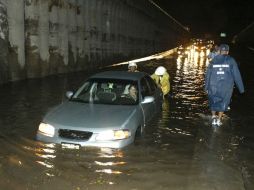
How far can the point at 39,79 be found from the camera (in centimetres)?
2141

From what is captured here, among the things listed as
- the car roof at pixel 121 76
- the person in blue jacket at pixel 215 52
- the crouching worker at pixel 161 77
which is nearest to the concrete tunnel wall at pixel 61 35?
the crouching worker at pixel 161 77

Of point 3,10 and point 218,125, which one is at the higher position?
point 3,10

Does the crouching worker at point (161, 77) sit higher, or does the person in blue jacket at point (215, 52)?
the person in blue jacket at point (215, 52)

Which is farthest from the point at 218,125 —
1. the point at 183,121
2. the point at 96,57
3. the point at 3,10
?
the point at 96,57

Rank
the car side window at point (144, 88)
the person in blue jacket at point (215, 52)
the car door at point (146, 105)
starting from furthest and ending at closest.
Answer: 1. the person in blue jacket at point (215, 52)
2. the car side window at point (144, 88)
3. the car door at point (146, 105)

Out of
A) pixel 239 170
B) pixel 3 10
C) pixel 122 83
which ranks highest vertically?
pixel 3 10

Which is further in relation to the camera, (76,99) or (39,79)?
(39,79)

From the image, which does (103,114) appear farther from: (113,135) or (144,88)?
(144,88)

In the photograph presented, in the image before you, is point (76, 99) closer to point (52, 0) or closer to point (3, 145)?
point (3, 145)

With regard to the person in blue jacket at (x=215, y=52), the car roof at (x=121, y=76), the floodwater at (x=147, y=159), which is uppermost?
the person in blue jacket at (x=215, y=52)

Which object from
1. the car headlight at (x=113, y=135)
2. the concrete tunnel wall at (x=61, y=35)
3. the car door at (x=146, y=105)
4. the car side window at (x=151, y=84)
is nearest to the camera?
the car headlight at (x=113, y=135)

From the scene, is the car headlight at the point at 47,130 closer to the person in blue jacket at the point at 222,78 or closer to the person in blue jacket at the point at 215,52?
the person in blue jacket at the point at 222,78

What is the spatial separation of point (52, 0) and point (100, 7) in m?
9.67

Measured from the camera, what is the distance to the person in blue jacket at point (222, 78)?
34.1 feet
